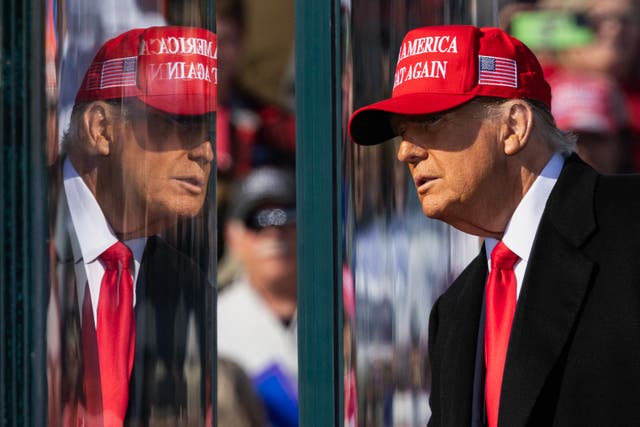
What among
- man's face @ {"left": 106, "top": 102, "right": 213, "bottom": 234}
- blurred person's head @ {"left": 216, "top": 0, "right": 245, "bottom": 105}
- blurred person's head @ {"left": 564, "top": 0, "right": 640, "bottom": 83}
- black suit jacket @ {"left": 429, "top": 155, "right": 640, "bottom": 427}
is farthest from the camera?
blurred person's head @ {"left": 216, "top": 0, "right": 245, "bottom": 105}

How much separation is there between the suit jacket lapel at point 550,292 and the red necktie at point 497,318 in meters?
0.04

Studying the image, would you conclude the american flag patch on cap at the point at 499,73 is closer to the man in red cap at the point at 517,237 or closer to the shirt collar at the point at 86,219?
the man in red cap at the point at 517,237

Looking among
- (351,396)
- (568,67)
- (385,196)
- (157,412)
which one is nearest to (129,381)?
(157,412)

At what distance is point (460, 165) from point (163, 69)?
103cm

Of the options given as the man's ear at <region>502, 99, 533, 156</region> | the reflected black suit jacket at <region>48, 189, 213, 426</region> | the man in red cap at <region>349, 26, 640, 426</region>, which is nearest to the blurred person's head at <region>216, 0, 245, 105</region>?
the reflected black suit jacket at <region>48, 189, 213, 426</region>

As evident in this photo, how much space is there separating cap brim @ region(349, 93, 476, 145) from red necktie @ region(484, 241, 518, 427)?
0.33m

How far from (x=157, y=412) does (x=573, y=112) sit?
1.41m

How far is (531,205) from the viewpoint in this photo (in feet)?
9.32

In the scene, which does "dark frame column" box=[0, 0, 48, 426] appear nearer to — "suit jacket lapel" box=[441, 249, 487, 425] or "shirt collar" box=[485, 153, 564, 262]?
"suit jacket lapel" box=[441, 249, 487, 425]

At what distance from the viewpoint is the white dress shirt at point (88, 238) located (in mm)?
3561

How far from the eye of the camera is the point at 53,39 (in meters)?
3.71

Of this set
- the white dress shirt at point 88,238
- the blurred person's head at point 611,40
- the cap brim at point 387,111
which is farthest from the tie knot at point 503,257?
the white dress shirt at point 88,238

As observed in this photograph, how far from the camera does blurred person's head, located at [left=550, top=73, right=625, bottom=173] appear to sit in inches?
112

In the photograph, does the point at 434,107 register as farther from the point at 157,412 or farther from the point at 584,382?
the point at 157,412
